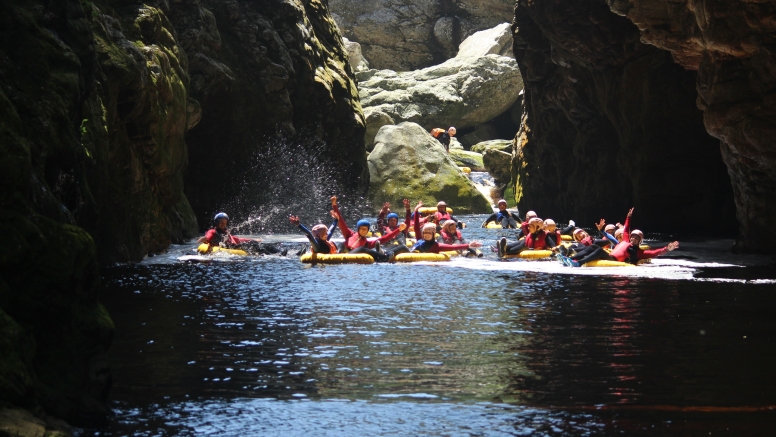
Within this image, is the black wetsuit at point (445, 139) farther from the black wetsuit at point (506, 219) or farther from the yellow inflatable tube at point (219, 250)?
the yellow inflatable tube at point (219, 250)

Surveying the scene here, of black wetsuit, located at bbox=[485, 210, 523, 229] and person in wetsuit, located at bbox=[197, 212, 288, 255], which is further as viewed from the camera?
black wetsuit, located at bbox=[485, 210, 523, 229]

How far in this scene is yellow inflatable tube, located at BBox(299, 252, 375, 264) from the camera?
66.4 ft

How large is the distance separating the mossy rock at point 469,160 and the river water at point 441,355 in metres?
38.1

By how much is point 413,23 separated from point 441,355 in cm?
6528

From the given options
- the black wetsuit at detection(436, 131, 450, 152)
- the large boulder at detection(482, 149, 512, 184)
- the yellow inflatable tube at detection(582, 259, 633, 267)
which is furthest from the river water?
the black wetsuit at detection(436, 131, 450, 152)

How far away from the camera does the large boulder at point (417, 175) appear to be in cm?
4534

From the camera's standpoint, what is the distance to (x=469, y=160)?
55.6 metres

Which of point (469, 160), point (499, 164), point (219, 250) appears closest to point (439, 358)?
point (219, 250)

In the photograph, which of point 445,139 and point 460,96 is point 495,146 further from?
point 460,96

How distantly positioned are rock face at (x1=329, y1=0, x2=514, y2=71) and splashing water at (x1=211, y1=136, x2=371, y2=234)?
36.1 meters

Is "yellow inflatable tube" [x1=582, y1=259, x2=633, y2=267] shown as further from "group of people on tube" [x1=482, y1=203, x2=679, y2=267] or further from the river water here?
the river water

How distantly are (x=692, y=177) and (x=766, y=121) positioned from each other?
1022 centimetres

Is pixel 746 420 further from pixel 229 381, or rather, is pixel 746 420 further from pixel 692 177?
pixel 692 177

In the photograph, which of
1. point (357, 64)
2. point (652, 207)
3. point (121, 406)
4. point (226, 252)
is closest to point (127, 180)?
point (226, 252)
